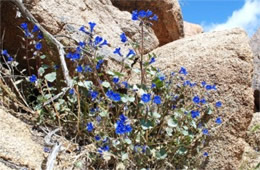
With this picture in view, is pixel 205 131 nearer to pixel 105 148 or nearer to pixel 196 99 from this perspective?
pixel 196 99

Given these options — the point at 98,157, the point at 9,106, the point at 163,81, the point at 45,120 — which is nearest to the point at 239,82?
the point at 163,81

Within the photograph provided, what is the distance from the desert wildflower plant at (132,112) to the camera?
8.41 ft

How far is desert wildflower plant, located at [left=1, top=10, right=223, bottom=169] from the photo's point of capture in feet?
8.41

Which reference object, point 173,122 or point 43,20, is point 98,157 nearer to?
point 173,122

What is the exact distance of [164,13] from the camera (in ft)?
16.1

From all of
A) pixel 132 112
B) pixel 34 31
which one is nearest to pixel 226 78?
pixel 132 112

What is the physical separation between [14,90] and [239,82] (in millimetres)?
1972

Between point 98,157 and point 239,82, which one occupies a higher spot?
point 239,82

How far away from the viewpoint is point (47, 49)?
313 cm

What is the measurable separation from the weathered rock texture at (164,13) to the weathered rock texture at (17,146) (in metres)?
2.87

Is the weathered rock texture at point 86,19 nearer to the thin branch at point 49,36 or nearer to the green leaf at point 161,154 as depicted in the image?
the thin branch at point 49,36

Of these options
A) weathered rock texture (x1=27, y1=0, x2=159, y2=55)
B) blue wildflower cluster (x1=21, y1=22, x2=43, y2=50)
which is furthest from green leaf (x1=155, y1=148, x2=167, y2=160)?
blue wildflower cluster (x1=21, y1=22, x2=43, y2=50)

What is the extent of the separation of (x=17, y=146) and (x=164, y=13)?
336 cm

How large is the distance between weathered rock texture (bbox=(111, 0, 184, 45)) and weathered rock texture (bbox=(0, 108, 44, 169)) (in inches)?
113
